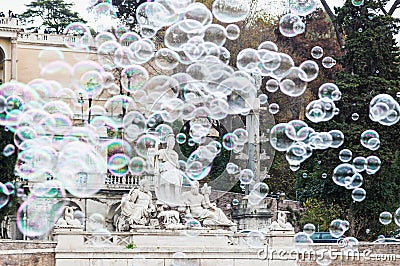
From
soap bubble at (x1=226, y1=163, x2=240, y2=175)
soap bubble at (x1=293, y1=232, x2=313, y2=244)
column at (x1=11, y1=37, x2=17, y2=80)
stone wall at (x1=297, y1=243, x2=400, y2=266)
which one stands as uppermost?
column at (x1=11, y1=37, x2=17, y2=80)

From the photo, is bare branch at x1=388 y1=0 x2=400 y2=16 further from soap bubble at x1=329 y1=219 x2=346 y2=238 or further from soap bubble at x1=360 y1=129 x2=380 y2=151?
soap bubble at x1=329 y1=219 x2=346 y2=238

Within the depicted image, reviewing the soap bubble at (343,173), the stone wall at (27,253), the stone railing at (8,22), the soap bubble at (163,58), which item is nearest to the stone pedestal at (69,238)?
the stone wall at (27,253)

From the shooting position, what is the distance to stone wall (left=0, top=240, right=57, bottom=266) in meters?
24.4

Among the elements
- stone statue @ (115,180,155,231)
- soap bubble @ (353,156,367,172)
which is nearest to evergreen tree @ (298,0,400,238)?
soap bubble @ (353,156,367,172)

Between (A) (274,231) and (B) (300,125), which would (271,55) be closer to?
(B) (300,125)

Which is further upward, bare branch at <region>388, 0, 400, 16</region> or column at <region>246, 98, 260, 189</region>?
bare branch at <region>388, 0, 400, 16</region>

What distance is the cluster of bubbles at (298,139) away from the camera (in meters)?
27.6

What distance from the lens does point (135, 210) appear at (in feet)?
93.3

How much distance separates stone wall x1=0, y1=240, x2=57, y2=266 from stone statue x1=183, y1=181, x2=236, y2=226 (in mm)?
4951

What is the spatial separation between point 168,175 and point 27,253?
22.3 ft

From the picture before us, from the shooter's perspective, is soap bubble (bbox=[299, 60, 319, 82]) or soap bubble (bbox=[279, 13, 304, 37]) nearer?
soap bubble (bbox=[279, 13, 304, 37])

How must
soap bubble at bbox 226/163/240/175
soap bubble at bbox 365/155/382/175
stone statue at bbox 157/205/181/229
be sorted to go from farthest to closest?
soap bubble at bbox 226/163/240/175, soap bubble at bbox 365/155/382/175, stone statue at bbox 157/205/181/229

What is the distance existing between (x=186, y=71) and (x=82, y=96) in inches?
302

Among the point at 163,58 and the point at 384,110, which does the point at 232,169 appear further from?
the point at 384,110
